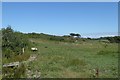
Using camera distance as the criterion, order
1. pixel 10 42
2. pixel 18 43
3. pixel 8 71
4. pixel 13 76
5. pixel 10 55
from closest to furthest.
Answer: pixel 13 76, pixel 8 71, pixel 10 55, pixel 10 42, pixel 18 43

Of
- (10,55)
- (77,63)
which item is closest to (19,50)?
(10,55)

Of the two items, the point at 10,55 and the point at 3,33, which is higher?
the point at 3,33

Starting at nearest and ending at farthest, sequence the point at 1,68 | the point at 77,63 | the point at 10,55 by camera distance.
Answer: the point at 1,68 → the point at 77,63 → the point at 10,55

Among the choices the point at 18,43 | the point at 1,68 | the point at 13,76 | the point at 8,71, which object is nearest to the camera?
the point at 13,76

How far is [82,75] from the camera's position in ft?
48.6

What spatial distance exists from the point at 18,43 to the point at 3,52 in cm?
382

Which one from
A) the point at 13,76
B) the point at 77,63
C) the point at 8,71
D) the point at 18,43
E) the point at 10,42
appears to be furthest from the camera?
the point at 18,43

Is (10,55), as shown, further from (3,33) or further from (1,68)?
(1,68)

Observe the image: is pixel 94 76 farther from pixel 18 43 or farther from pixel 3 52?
pixel 18 43

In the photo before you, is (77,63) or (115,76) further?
(77,63)

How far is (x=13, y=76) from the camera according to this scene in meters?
12.8

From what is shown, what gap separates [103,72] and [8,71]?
213 inches

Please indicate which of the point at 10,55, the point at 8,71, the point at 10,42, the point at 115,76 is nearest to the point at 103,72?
the point at 115,76

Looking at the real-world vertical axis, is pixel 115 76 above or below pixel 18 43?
below
